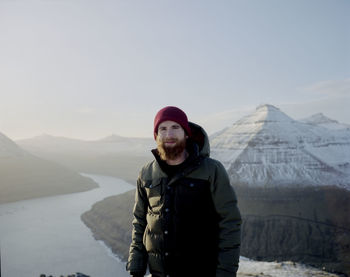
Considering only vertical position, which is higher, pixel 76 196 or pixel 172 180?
pixel 172 180

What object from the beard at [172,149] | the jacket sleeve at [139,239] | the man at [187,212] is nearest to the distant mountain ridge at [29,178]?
the jacket sleeve at [139,239]

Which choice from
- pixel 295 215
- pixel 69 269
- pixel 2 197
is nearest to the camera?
pixel 69 269

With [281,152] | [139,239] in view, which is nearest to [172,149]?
[139,239]

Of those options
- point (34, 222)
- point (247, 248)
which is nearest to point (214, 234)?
point (247, 248)

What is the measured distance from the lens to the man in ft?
7.95

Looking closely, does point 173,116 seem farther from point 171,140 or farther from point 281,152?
point 281,152

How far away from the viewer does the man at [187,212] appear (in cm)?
242

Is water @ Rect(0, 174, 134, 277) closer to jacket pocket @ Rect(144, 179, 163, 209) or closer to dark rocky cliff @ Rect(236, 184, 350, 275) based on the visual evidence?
dark rocky cliff @ Rect(236, 184, 350, 275)

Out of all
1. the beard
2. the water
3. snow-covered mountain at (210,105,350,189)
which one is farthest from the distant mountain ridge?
the beard

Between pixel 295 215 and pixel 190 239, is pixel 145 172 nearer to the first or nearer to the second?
pixel 190 239

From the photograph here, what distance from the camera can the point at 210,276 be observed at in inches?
97.7

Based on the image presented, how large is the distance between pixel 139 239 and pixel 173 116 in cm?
129

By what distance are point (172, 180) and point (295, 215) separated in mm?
51917

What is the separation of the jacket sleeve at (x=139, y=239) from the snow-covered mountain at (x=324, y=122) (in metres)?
88.6
